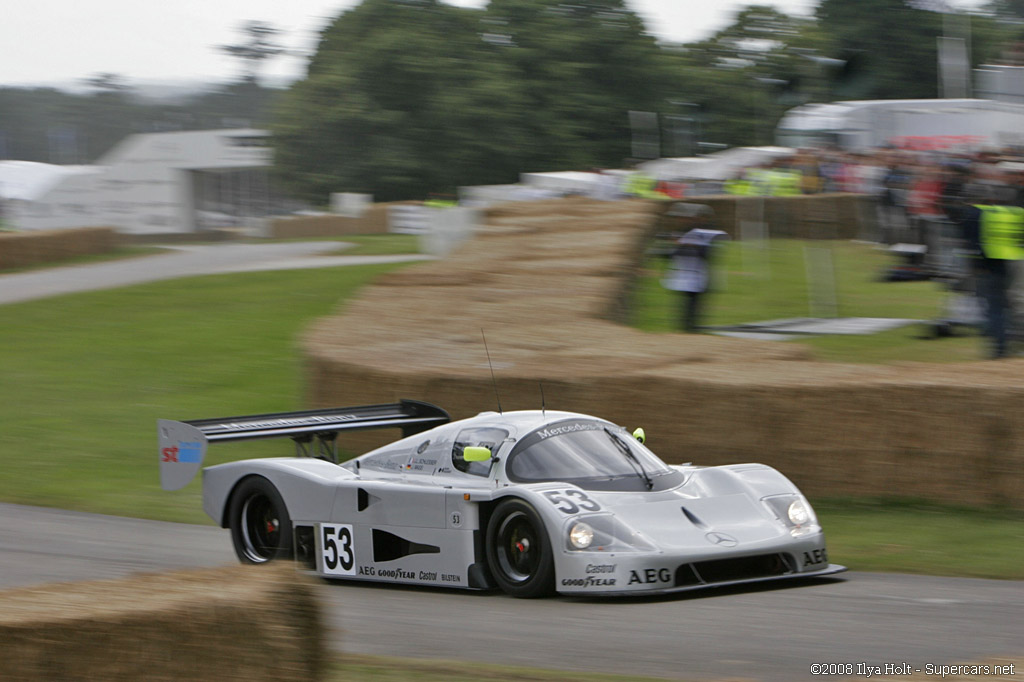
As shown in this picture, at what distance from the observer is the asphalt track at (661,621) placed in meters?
5.39

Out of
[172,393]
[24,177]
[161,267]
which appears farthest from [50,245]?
[24,177]

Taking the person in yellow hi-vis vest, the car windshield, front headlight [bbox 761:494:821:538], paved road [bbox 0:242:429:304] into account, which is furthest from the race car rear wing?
paved road [bbox 0:242:429:304]

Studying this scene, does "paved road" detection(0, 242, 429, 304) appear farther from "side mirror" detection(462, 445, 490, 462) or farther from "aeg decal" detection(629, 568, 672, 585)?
A: "aeg decal" detection(629, 568, 672, 585)

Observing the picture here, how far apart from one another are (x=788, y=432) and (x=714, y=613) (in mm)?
3483

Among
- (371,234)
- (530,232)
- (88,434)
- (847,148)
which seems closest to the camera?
(88,434)

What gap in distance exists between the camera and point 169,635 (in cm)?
379

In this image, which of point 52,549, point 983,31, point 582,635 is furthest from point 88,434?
point 983,31

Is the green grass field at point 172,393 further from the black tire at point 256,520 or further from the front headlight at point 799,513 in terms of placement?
the black tire at point 256,520

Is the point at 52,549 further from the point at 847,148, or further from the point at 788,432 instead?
the point at 847,148

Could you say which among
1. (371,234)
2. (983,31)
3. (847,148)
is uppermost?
(983,31)

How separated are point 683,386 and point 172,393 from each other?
7810 mm

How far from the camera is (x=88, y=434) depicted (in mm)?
13492

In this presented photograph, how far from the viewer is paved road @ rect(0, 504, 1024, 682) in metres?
5.38

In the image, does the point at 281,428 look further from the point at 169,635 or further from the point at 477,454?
the point at 169,635
